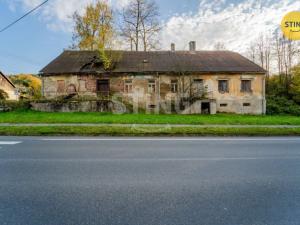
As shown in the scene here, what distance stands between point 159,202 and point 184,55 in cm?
2593

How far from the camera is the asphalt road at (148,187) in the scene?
9.41ft

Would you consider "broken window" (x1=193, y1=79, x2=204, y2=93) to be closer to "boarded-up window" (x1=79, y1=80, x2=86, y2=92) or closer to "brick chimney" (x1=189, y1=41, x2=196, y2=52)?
"brick chimney" (x1=189, y1=41, x2=196, y2=52)

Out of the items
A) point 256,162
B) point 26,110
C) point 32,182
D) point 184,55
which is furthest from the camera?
point 184,55

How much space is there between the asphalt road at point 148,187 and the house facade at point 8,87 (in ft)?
122

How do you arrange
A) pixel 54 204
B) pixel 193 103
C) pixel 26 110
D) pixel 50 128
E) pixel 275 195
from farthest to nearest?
pixel 193 103, pixel 26 110, pixel 50 128, pixel 275 195, pixel 54 204

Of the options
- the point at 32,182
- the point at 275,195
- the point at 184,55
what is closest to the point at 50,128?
the point at 32,182

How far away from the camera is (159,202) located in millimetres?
3250

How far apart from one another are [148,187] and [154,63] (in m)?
22.4

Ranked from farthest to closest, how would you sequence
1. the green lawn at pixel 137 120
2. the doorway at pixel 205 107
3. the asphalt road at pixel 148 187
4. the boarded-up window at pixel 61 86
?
the boarded-up window at pixel 61 86, the doorway at pixel 205 107, the green lawn at pixel 137 120, the asphalt road at pixel 148 187

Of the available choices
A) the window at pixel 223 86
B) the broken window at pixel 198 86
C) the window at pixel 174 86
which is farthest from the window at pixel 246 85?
the window at pixel 174 86

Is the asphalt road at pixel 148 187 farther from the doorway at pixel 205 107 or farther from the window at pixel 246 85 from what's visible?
the window at pixel 246 85

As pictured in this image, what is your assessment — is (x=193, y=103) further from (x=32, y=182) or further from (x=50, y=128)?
(x=32, y=182)

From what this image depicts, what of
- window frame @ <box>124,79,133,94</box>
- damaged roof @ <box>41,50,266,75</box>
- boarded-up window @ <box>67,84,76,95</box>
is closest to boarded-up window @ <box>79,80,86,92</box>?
boarded-up window @ <box>67,84,76,95</box>

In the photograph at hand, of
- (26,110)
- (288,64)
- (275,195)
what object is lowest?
(275,195)
